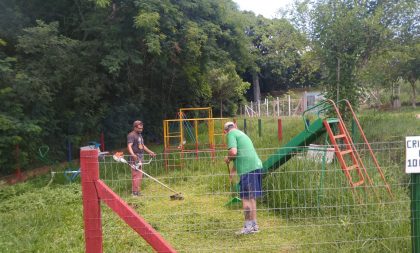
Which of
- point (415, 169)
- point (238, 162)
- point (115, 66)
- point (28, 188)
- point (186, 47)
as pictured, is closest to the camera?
point (415, 169)

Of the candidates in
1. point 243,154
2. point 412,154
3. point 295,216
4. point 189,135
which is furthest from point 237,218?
point 189,135

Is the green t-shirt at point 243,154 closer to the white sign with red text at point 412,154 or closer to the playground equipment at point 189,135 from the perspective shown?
the white sign with red text at point 412,154

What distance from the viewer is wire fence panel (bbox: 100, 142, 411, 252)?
4.45m

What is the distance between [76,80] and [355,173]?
8.83 metres

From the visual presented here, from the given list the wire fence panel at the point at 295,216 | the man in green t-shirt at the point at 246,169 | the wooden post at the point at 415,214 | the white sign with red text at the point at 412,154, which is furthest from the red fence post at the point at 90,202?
the man in green t-shirt at the point at 246,169

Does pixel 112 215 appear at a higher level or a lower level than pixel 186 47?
lower

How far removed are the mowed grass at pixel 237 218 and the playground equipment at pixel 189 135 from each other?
3.42m

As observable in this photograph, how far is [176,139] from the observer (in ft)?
57.7

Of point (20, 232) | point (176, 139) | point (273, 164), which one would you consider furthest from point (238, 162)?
point (176, 139)

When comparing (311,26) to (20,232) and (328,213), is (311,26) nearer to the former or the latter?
(328,213)

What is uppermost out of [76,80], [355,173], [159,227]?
[76,80]

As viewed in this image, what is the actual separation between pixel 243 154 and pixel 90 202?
298cm

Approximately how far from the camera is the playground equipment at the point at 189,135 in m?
12.4

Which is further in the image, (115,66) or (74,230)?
(115,66)
